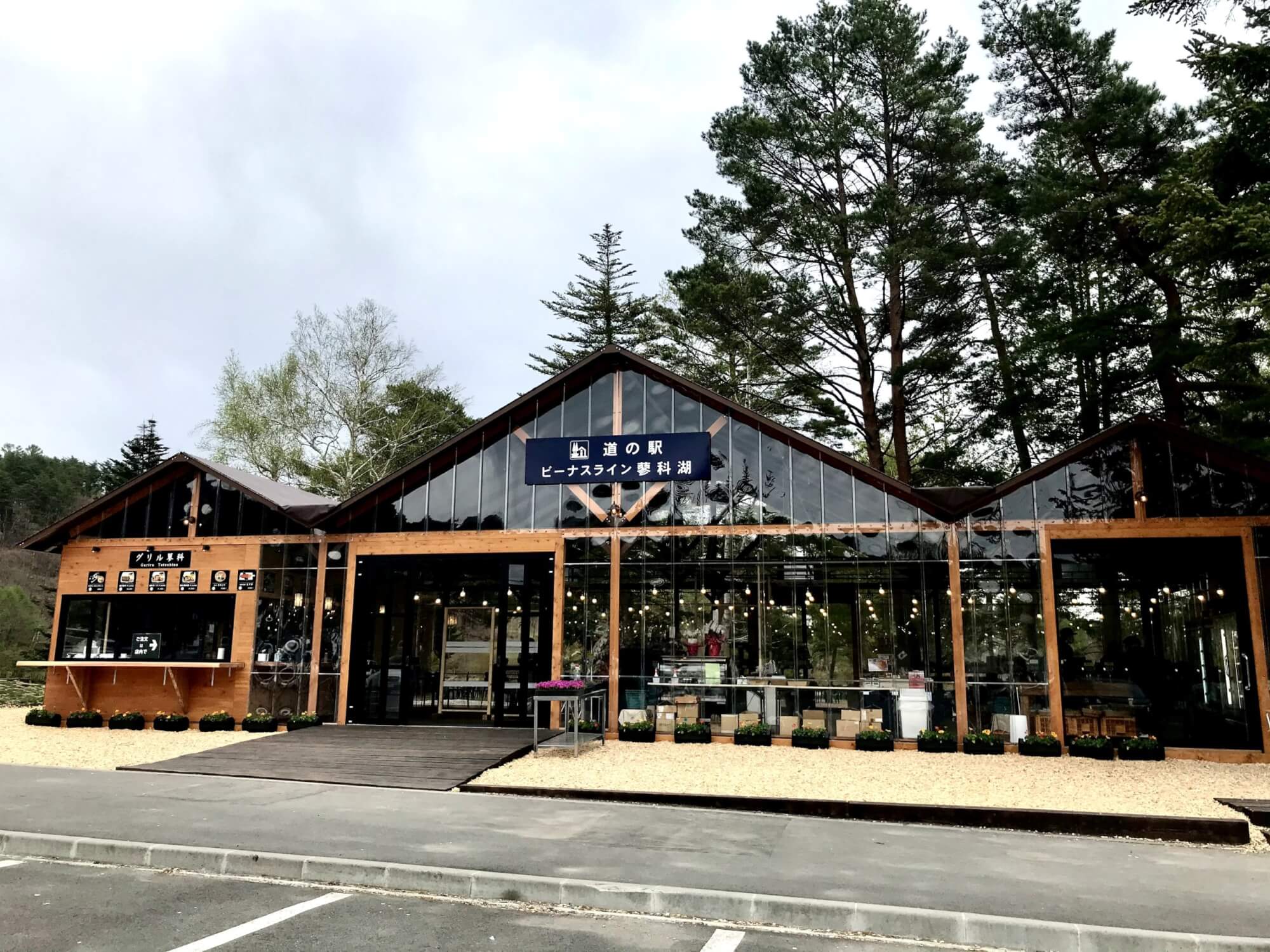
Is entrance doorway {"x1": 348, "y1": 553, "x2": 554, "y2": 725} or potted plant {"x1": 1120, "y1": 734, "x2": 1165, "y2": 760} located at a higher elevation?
entrance doorway {"x1": 348, "y1": 553, "x2": 554, "y2": 725}

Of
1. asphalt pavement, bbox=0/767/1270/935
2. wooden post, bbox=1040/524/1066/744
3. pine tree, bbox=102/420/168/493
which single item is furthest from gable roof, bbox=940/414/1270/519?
pine tree, bbox=102/420/168/493

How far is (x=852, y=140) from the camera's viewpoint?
23.4 meters

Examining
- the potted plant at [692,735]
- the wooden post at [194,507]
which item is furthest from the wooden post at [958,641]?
the wooden post at [194,507]

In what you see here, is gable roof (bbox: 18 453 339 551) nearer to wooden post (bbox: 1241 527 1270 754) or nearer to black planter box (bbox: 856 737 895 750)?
black planter box (bbox: 856 737 895 750)

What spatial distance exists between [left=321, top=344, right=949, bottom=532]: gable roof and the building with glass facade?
0.06 metres

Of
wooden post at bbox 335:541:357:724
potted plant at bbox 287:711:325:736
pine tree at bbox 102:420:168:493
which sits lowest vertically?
potted plant at bbox 287:711:325:736

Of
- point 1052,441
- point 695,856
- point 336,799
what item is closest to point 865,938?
point 695,856

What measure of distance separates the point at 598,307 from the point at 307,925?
3225 cm

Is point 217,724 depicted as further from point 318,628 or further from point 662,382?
point 662,382

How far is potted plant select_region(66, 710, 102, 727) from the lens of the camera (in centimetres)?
1683

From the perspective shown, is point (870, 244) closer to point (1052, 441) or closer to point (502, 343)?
point (1052, 441)

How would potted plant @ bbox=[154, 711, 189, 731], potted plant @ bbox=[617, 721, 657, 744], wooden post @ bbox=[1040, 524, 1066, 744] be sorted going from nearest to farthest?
wooden post @ bbox=[1040, 524, 1066, 744] → potted plant @ bbox=[617, 721, 657, 744] → potted plant @ bbox=[154, 711, 189, 731]

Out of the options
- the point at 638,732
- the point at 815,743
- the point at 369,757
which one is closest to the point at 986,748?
the point at 815,743

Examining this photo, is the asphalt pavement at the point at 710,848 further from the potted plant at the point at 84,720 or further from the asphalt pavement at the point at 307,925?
the potted plant at the point at 84,720
